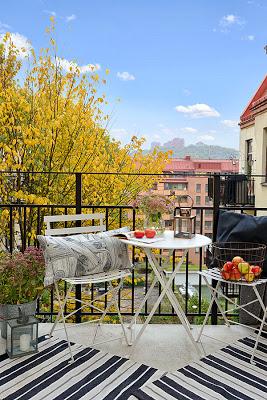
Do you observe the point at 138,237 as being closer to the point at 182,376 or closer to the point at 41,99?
the point at 182,376

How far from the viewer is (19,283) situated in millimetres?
2764

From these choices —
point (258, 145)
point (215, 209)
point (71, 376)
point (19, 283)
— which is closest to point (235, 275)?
point (215, 209)

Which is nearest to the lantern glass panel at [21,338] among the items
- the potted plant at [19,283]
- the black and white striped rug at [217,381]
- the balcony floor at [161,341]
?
the potted plant at [19,283]

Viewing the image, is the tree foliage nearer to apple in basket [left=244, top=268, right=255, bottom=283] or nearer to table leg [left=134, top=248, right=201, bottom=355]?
table leg [left=134, top=248, right=201, bottom=355]

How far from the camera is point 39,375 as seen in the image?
2.39 metres

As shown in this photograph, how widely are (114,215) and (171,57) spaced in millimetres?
9773

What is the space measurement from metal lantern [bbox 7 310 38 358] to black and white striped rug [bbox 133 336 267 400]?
2.79 feet

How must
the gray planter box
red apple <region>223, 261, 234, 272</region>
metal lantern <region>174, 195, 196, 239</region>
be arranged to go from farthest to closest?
metal lantern <region>174, 195, 196, 239</region> → the gray planter box → red apple <region>223, 261, 234, 272</region>

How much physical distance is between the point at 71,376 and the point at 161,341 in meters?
0.75

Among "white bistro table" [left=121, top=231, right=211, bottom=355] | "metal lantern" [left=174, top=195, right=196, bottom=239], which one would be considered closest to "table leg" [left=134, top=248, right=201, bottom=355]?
"white bistro table" [left=121, top=231, right=211, bottom=355]

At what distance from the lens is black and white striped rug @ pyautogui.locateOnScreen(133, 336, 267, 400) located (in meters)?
2.21

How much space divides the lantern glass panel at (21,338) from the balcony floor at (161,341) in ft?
0.95

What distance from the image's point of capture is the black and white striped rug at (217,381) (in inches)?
86.8

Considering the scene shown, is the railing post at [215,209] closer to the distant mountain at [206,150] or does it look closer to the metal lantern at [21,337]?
the metal lantern at [21,337]
